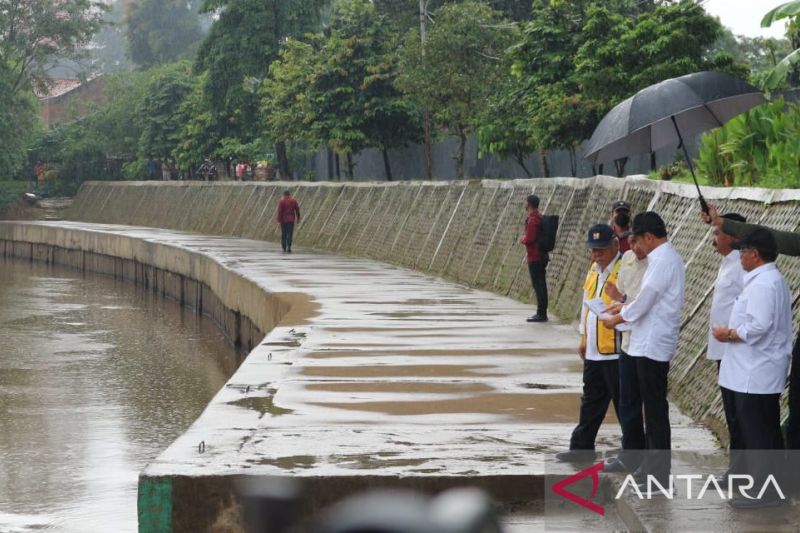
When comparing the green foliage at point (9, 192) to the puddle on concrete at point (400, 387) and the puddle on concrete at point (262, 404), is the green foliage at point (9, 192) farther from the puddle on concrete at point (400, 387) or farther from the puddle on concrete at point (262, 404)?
the puddle on concrete at point (262, 404)

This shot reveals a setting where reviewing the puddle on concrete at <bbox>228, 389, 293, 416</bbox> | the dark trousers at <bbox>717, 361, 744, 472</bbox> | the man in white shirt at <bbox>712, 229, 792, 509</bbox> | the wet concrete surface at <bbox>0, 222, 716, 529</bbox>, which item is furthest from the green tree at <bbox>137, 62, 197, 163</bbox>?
the man in white shirt at <bbox>712, 229, 792, 509</bbox>

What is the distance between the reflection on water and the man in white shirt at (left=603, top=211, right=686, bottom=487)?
4.69m

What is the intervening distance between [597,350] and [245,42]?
139 ft

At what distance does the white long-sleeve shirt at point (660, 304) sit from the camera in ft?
26.4

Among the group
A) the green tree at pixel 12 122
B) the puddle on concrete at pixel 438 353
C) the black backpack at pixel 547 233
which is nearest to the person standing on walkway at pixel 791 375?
the puddle on concrete at pixel 438 353

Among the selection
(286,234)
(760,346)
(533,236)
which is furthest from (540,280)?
(286,234)

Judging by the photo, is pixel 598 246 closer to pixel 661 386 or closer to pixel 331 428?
pixel 661 386

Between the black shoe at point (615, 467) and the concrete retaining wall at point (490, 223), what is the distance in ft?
4.77

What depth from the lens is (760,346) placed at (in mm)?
7613

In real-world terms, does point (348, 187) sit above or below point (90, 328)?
above

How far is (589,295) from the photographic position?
8.99 m

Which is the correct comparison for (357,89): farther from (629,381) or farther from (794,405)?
(794,405)

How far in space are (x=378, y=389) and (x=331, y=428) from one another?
209cm

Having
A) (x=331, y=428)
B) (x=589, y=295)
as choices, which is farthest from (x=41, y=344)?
(x=589, y=295)
